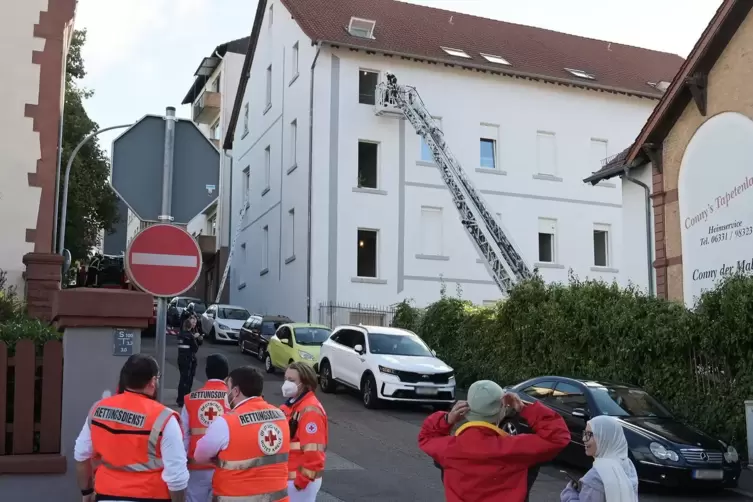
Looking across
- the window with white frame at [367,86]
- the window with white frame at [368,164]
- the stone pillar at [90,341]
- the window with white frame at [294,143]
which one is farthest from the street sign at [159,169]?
the window with white frame at [294,143]

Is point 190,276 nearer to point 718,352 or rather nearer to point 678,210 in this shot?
point 718,352

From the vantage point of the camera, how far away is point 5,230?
14.6 metres

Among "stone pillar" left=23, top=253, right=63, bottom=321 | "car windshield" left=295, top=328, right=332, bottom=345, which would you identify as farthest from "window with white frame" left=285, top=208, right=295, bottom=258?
"stone pillar" left=23, top=253, right=63, bottom=321

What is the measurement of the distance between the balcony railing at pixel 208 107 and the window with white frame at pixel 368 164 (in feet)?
62.9

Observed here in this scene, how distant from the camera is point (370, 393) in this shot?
17.6 metres

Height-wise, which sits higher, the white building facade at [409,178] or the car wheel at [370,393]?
the white building facade at [409,178]

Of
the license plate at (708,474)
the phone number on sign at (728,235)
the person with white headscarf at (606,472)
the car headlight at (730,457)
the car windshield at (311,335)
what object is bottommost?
the license plate at (708,474)

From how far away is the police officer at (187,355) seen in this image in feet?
50.8

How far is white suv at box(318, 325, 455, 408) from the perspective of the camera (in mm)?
17344

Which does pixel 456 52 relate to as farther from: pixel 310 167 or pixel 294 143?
pixel 310 167

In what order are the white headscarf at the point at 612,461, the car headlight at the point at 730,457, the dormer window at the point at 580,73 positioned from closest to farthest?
the white headscarf at the point at 612,461 < the car headlight at the point at 730,457 < the dormer window at the point at 580,73

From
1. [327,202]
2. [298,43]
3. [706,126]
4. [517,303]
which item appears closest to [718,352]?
[517,303]

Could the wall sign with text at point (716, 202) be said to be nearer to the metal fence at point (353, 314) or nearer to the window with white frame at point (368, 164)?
the metal fence at point (353, 314)

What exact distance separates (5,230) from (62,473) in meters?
8.90
